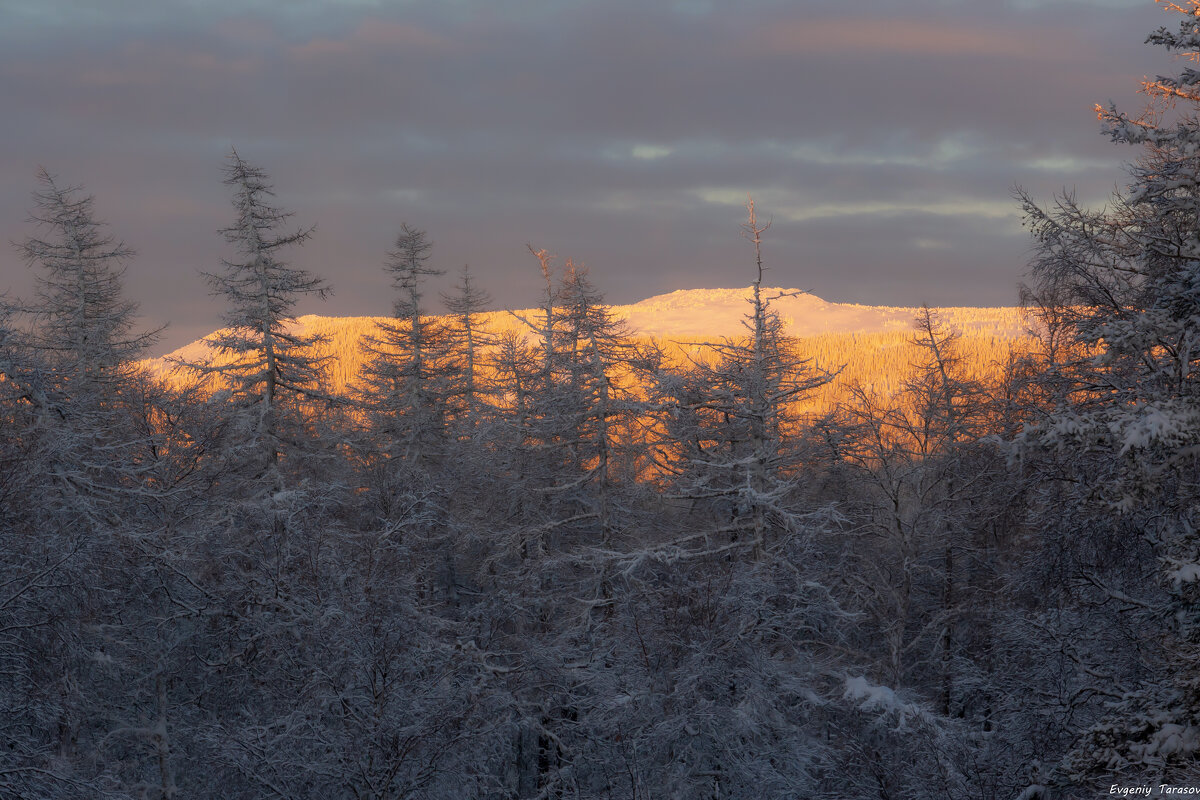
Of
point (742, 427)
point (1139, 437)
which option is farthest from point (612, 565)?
point (1139, 437)

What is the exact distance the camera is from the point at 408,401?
34875 mm

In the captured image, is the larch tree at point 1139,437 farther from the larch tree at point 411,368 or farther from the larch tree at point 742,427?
the larch tree at point 411,368

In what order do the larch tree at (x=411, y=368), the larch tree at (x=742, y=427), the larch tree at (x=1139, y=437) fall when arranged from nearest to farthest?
the larch tree at (x=1139, y=437)
the larch tree at (x=742, y=427)
the larch tree at (x=411, y=368)

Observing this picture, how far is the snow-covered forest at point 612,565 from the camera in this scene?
10.6 meters

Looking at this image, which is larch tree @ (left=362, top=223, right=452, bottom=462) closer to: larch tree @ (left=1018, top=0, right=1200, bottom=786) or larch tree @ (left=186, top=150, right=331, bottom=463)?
larch tree @ (left=186, top=150, right=331, bottom=463)

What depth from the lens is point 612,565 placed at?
847 inches

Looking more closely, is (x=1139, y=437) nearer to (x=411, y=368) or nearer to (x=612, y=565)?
(x=612, y=565)

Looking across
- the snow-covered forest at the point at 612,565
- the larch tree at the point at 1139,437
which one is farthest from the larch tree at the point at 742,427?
the larch tree at the point at 1139,437

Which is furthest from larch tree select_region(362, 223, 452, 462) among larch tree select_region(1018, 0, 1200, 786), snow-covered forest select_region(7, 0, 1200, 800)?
larch tree select_region(1018, 0, 1200, 786)

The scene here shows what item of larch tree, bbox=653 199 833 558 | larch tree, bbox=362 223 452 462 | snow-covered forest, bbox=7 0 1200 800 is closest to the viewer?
snow-covered forest, bbox=7 0 1200 800

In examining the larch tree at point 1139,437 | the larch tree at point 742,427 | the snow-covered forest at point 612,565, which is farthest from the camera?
the larch tree at point 742,427

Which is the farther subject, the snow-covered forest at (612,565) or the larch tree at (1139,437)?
the snow-covered forest at (612,565)

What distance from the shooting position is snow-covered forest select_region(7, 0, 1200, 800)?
10570mm

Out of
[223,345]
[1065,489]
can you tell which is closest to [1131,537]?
[1065,489]
